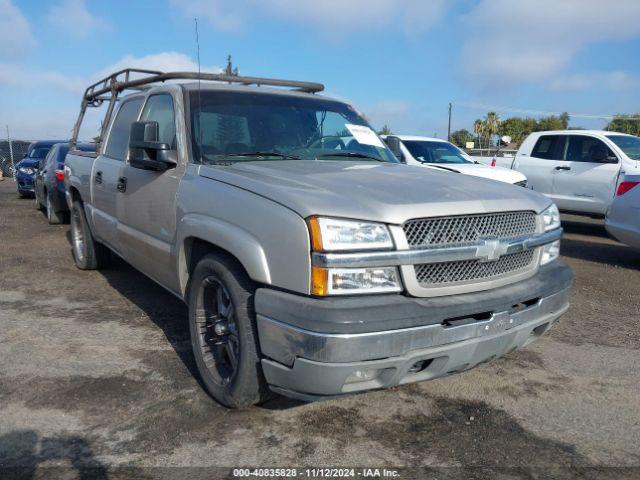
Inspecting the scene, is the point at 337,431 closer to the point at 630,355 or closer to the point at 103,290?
the point at 630,355

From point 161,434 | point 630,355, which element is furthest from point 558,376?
point 161,434

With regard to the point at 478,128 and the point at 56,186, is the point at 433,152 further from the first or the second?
the point at 478,128

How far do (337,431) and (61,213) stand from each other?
9145mm

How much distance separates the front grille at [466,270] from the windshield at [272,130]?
4.82ft

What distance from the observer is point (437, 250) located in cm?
278

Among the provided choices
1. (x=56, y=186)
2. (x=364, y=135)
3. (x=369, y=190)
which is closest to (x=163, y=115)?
(x=364, y=135)

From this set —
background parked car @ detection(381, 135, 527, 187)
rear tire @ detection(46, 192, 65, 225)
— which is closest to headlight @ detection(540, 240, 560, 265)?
background parked car @ detection(381, 135, 527, 187)

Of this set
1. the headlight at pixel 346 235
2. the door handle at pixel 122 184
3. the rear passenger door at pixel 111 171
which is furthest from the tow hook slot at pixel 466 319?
the rear passenger door at pixel 111 171

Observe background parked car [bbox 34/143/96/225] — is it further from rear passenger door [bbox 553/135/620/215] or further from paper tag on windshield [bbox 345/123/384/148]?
rear passenger door [bbox 553/135/620/215]

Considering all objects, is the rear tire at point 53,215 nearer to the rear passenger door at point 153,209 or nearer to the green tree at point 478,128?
the rear passenger door at point 153,209

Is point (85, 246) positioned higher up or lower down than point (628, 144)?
lower down

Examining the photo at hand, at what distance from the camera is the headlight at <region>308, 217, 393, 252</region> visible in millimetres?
2629

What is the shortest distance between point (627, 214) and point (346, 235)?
5.98 meters

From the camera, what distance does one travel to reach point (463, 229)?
9.68 feet
